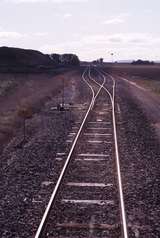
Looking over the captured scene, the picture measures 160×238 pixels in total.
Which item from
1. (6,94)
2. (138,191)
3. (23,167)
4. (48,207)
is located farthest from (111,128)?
(6,94)

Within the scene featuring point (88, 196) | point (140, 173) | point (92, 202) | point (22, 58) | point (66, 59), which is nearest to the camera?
point (92, 202)

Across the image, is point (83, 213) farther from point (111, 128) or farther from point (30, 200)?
point (111, 128)

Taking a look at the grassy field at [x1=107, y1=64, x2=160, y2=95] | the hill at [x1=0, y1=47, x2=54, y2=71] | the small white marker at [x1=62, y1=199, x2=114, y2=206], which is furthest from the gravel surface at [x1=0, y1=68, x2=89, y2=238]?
the hill at [x1=0, y1=47, x2=54, y2=71]

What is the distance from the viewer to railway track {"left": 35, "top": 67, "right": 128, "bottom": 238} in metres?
9.32

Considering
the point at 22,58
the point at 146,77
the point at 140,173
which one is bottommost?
the point at 146,77

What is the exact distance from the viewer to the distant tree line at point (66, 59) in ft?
414

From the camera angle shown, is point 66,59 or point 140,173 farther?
point 66,59

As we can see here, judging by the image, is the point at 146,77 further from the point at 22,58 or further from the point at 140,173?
the point at 140,173

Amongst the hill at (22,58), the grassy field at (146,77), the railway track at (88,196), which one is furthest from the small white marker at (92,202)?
the hill at (22,58)

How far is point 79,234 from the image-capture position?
9.11m

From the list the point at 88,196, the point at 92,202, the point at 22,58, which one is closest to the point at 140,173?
the point at 88,196

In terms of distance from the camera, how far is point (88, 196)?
37.6ft

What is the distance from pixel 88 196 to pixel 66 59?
118206 mm

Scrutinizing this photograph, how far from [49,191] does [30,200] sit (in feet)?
2.57
